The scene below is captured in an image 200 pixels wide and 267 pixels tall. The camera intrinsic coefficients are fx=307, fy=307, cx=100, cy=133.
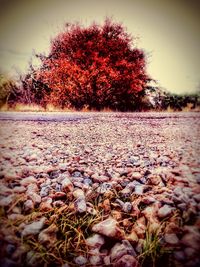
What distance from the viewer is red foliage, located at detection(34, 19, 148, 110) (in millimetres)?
5559

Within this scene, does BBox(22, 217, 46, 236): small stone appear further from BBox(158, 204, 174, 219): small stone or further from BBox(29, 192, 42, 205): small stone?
BBox(158, 204, 174, 219): small stone

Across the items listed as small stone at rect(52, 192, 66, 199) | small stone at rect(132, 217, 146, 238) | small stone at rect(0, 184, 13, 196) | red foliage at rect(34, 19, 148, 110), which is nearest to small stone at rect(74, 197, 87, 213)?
small stone at rect(52, 192, 66, 199)

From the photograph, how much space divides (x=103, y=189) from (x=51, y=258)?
0.80m

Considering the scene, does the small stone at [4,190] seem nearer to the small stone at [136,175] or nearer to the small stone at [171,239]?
the small stone at [136,175]

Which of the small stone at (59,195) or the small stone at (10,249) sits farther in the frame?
the small stone at (59,195)

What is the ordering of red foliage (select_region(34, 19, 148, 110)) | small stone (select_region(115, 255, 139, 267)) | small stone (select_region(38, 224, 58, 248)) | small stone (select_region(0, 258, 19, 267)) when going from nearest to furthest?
small stone (select_region(0, 258, 19, 267))
small stone (select_region(115, 255, 139, 267))
small stone (select_region(38, 224, 58, 248))
red foliage (select_region(34, 19, 148, 110))

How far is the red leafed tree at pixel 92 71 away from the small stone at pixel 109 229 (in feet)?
11.2

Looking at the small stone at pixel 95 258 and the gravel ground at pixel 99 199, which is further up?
the gravel ground at pixel 99 199

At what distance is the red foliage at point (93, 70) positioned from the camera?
219 inches

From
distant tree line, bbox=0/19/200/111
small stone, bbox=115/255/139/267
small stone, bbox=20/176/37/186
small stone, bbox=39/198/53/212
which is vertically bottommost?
small stone, bbox=115/255/139/267

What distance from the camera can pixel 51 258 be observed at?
2.42 metres

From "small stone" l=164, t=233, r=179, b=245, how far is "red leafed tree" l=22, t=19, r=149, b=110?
137 inches

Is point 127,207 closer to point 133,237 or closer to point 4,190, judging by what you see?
point 133,237

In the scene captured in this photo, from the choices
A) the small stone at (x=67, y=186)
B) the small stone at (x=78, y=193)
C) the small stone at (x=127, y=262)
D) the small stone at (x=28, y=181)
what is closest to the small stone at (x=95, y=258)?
the small stone at (x=127, y=262)
